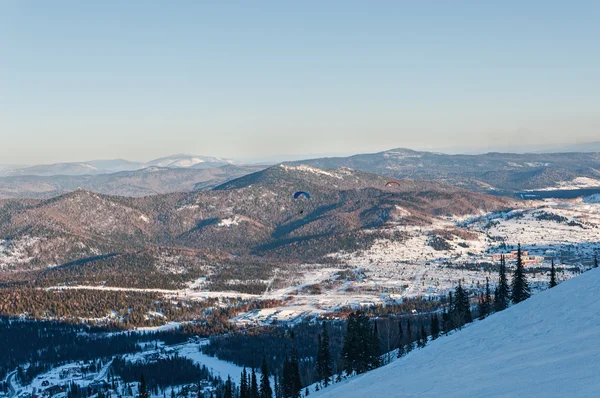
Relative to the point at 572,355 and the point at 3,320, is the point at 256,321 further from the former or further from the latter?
the point at 572,355

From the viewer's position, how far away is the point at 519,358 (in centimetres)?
4634

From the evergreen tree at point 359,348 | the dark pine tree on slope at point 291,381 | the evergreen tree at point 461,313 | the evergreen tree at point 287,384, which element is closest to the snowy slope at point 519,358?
the evergreen tree at point 359,348

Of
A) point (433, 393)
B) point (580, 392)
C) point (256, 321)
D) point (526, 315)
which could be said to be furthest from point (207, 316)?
point (580, 392)

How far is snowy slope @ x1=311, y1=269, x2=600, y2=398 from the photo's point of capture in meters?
36.6

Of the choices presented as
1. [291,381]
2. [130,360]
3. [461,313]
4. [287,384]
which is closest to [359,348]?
[291,381]

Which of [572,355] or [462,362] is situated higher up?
[572,355]

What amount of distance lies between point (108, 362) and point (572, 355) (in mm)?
141008

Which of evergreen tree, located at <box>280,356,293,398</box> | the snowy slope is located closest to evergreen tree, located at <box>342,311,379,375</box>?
evergreen tree, located at <box>280,356,293,398</box>

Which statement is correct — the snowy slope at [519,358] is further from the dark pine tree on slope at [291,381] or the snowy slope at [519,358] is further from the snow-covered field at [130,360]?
the snow-covered field at [130,360]

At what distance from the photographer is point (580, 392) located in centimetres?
3170

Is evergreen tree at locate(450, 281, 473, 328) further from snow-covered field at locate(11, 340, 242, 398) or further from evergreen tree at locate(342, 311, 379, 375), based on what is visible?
snow-covered field at locate(11, 340, 242, 398)

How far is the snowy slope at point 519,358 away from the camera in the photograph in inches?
1441

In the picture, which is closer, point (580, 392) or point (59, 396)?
point (580, 392)

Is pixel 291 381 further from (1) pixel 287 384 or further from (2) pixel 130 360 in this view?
(2) pixel 130 360
